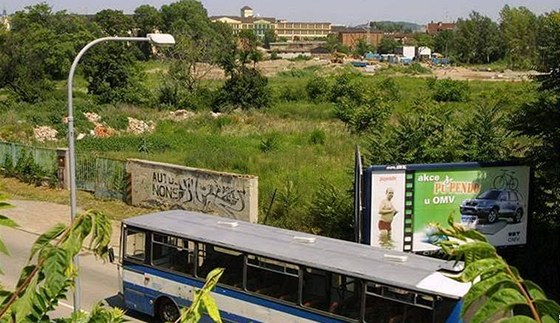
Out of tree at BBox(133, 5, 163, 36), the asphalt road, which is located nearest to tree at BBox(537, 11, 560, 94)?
the asphalt road

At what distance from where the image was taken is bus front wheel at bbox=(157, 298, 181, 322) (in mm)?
15111

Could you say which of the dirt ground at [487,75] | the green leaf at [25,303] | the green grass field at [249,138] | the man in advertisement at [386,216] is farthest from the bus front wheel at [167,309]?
the dirt ground at [487,75]

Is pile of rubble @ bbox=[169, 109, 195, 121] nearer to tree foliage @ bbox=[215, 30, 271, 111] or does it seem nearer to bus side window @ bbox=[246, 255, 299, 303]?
tree foliage @ bbox=[215, 30, 271, 111]

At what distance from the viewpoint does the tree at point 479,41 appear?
12419 centimetres

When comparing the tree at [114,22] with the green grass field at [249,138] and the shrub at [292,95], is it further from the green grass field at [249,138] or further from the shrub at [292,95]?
the green grass field at [249,138]

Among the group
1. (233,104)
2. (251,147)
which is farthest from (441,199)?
(233,104)

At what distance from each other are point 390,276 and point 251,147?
72.9 feet

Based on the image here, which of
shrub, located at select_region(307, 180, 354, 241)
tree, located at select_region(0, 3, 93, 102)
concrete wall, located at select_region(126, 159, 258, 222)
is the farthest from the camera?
tree, located at select_region(0, 3, 93, 102)

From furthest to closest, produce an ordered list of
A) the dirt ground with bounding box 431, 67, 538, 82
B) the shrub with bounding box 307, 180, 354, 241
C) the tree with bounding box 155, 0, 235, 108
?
the dirt ground with bounding box 431, 67, 538, 82
the tree with bounding box 155, 0, 235, 108
the shrub with bounding box 307, 180, 354, 241

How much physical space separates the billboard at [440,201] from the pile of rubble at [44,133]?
1031 inches

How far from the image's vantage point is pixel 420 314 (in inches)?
450

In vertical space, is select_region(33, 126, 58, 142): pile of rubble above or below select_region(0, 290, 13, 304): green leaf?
below

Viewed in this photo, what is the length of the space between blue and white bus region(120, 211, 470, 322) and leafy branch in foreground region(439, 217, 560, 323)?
703 centimetres

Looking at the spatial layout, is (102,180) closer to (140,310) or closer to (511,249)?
(140,310)
